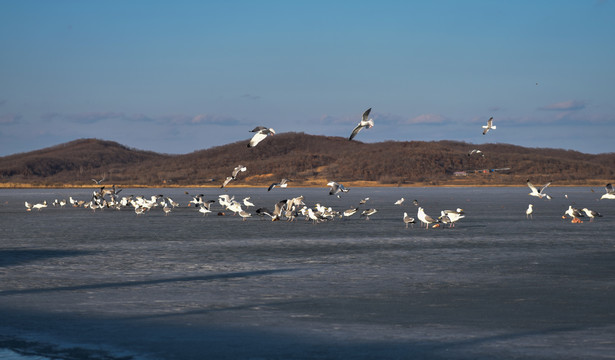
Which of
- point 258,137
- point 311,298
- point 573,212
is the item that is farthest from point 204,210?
point 311,298

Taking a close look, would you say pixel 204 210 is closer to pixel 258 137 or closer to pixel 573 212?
pixel 573 212

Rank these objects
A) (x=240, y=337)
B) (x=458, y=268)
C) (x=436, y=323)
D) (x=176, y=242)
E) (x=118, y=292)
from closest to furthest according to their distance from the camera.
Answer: (x=240, y=337)
(x=436, y=323)
(x=118, y=292)
(x=458, y=268)
(x=176, y=242)

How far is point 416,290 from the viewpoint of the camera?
49.1 ft

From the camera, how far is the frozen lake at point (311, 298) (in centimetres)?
1037

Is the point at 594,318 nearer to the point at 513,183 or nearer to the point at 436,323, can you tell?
the point at 436,323

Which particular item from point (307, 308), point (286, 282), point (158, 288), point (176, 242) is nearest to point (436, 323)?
point (307, 308)

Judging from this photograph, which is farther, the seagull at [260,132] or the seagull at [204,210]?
the seagull at [204,210]

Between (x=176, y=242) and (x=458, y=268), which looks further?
(x=176, y=242)

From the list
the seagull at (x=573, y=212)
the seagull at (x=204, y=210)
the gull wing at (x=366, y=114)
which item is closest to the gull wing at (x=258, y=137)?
the gull wing at (x=366, y=114)

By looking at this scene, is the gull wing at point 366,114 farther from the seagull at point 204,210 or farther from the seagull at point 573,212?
the seagull at point 204,210

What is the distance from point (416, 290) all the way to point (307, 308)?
9.08ft

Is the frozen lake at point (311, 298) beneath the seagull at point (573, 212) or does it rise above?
beneath

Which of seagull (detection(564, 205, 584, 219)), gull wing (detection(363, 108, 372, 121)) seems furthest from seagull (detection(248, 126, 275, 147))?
seagull (detection(564, 205, 584, 219))

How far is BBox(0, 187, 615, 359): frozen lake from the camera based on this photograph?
408 inches
